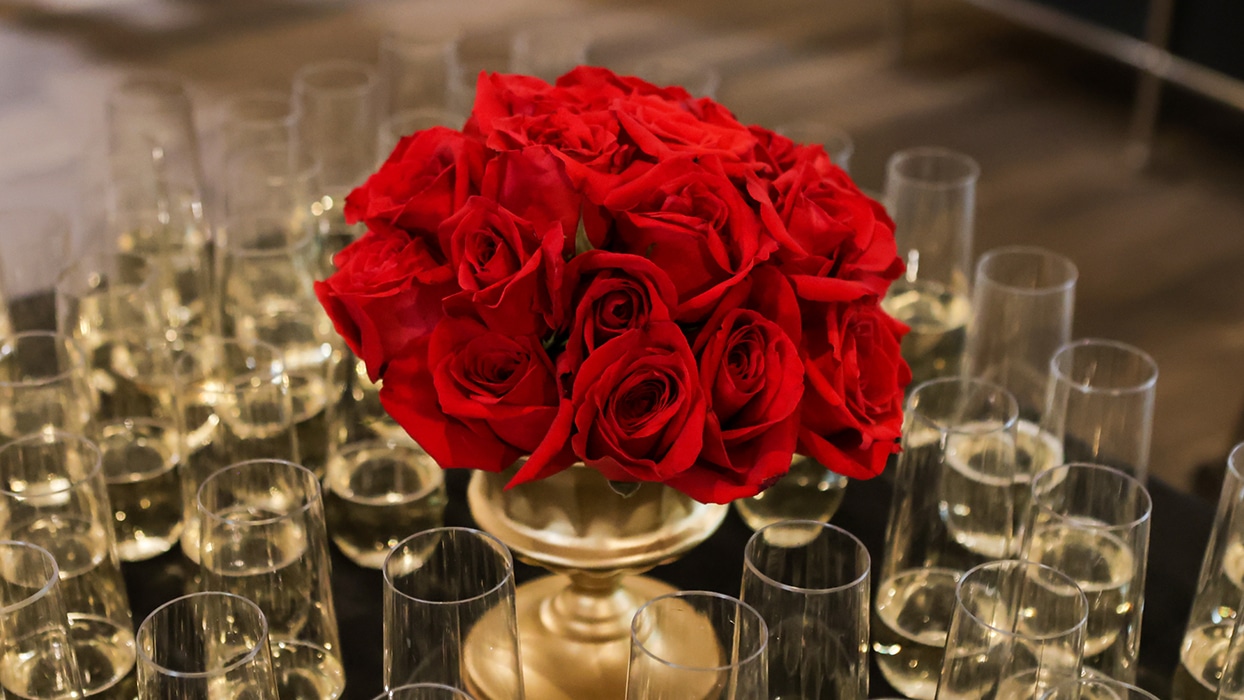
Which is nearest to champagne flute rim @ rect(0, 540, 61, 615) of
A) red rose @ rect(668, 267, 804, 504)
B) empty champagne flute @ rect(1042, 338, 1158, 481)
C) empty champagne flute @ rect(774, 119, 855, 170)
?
red rose @ rect(668, 267, 804, 504)

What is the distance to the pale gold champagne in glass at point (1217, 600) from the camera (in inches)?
38.2

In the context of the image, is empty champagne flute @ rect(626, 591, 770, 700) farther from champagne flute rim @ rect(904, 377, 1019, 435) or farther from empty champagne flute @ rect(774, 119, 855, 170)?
empty champagne flute @ rect(774, 119, 855, 170)

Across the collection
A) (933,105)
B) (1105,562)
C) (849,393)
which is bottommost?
(933,105)

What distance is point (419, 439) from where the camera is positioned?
891 millimetres

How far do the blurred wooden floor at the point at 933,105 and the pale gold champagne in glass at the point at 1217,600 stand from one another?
141 cm

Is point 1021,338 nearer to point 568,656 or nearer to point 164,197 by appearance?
point 568,656

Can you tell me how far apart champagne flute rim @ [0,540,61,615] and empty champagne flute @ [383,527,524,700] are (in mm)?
196

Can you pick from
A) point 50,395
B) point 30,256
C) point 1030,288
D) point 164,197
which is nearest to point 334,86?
point 164,197

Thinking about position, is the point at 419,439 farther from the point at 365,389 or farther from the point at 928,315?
the point at 928,315

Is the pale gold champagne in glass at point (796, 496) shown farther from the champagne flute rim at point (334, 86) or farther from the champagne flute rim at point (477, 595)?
the champagne flute rim at point (334, 86)

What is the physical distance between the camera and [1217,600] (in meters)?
1.00

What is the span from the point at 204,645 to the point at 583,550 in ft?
0.78

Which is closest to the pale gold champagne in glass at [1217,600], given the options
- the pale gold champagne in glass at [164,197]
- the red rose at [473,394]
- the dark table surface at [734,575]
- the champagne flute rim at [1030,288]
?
the dark table surface at [734,575]

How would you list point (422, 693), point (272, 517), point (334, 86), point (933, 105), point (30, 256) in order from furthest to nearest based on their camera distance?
point (933, 105), point (334, 86), point (30, 256), point (272, 517), point (422, 693)
